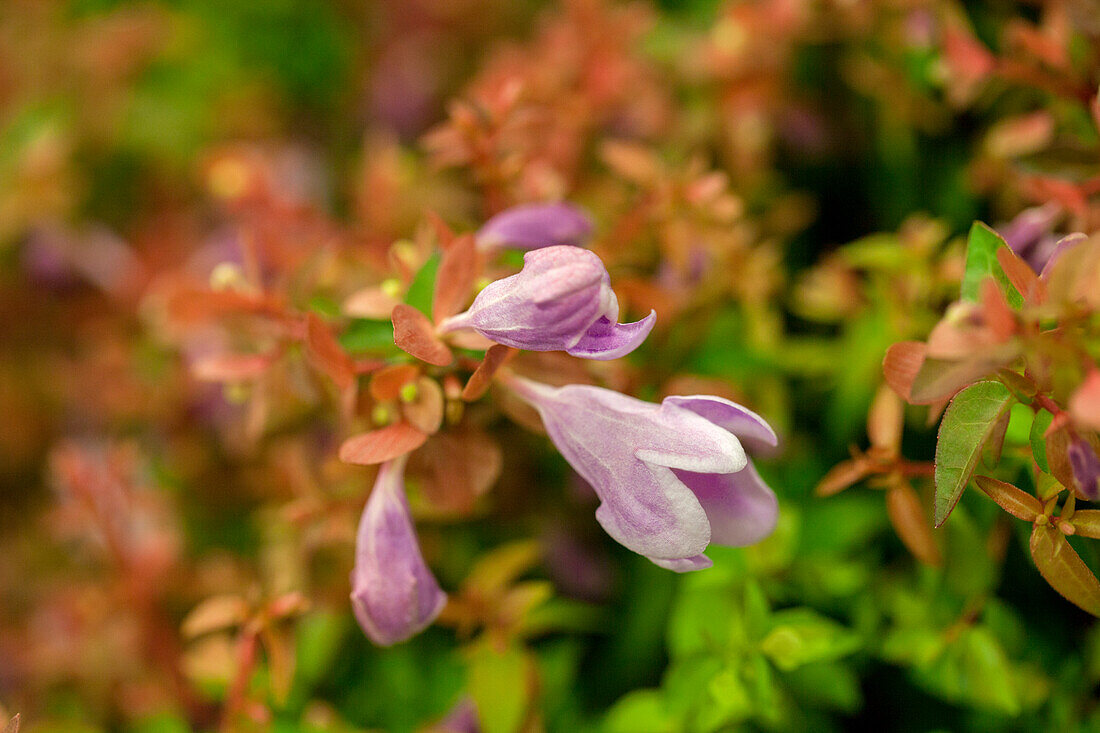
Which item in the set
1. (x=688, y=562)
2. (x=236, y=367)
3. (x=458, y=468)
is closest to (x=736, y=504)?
(x=688, y=562)

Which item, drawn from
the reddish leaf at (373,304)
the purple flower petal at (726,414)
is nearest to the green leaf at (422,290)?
the reddish leaf at (373,304)

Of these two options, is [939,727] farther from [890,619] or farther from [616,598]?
[616,598]

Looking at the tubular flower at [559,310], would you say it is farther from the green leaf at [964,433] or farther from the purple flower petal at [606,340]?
the green leaf at [964,433]

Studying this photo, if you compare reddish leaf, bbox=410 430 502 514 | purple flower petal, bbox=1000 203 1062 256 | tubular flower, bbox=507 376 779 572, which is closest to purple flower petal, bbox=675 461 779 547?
tubular flower, bbox=507 376 779 572

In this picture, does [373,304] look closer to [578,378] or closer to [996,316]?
[578,378]

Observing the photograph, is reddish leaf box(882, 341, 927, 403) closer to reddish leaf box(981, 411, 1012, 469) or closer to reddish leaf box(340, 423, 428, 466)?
reddish leaf box(981, 411, 1012, 469)

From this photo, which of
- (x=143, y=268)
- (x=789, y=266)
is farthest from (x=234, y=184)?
(x=789, y=266)
